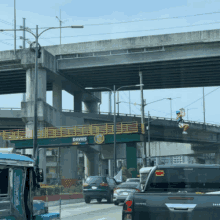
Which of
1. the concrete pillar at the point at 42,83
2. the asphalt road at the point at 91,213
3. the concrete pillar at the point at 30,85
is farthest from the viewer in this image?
the concrete pillar at the point at 42,83

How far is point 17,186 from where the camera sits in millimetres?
7117

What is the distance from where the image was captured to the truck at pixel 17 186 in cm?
677

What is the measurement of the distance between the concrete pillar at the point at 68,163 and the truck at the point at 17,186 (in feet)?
182

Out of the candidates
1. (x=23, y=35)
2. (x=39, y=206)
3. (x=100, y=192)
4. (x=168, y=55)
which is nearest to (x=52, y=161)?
(x=23, y=35)

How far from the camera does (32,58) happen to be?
54938 mm

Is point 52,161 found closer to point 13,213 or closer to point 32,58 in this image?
point 32,58

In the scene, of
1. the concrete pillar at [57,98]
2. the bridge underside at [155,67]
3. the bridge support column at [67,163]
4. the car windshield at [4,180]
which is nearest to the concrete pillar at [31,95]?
the bridge underside at [155,67]

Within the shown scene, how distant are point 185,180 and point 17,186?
3389 millimetres

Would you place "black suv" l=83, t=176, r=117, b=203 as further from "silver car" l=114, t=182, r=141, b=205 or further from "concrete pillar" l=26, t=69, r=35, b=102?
"concrete pillar" l=26, t=69, r=35, b=102

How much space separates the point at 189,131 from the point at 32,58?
34.3 m

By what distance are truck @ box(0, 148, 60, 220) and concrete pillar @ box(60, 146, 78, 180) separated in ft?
182

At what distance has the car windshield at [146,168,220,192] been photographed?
8281 millimetres

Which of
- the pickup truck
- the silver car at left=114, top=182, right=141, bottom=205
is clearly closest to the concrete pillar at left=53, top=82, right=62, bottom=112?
the silver car at left=114, top=182, right=141, bottom=205

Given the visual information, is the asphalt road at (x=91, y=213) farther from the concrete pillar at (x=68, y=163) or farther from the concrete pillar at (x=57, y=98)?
the concrete pillar at (x=57, y=98)
